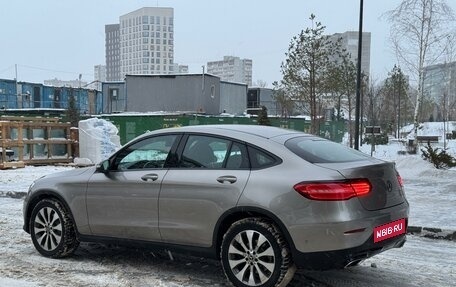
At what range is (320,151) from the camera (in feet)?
16.6


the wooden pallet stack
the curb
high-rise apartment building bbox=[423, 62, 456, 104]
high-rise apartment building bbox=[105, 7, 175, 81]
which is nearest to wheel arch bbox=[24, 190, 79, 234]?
the curb

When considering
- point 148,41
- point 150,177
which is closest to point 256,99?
point 150,177

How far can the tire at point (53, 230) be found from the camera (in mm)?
6043

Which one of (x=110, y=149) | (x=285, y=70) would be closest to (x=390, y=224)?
(x=110, y=149)

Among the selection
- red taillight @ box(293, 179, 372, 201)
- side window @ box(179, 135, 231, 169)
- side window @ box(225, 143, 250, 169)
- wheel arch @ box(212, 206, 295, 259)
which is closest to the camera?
red taillight @ box(293, 179, 372, 201)

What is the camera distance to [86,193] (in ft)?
19.1

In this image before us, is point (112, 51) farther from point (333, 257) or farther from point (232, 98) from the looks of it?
point (333, 257)

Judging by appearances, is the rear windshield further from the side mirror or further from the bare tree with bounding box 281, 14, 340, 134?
the bare tree with bounding box 281, 14, 340, 134

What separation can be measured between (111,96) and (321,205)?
36.5 m

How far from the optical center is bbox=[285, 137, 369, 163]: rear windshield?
4836 mm

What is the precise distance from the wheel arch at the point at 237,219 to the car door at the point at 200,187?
0.05 m

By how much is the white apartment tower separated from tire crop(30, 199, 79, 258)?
101968mm

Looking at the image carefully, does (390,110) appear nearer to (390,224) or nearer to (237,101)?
(237,101)

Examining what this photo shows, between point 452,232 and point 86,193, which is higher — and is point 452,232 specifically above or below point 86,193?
below
